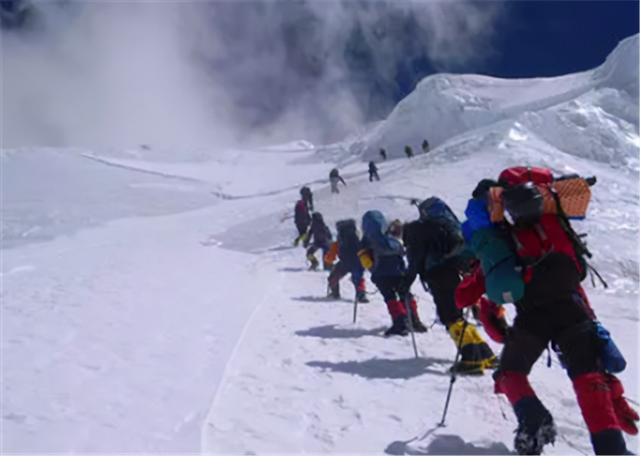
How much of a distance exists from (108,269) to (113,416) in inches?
319

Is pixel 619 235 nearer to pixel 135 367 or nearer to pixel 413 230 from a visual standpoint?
pixel 413 230

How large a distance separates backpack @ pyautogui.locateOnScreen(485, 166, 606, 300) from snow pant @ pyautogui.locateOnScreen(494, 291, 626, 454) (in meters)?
0.13

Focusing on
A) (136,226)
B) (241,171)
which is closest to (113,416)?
(136,226)

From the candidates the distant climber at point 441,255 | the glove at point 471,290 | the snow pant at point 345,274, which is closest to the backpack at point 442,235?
the distant climber at point 441,255

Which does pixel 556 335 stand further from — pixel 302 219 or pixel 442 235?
pixel 302 219

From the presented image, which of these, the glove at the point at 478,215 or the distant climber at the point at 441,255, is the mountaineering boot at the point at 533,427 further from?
the distant climber at the point at 441,255

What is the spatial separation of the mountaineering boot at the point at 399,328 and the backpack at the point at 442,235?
5.28 ft

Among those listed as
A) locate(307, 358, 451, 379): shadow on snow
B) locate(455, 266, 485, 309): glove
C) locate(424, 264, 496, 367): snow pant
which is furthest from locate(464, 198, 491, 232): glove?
locate(307, 358, 451, 379): shadow on snow

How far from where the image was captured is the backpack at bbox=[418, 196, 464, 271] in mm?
6266

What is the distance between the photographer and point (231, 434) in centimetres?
421

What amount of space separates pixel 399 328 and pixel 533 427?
13.4 ft

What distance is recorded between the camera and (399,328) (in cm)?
779

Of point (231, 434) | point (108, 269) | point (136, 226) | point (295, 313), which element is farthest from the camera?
point (136, 226)

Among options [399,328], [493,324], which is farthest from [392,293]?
[493,324]
